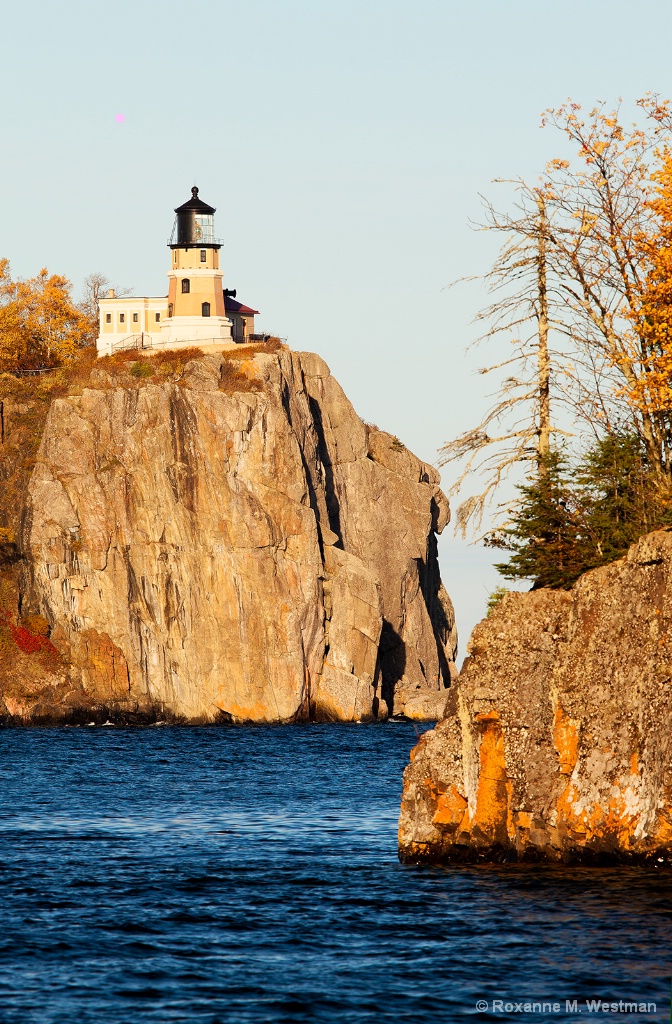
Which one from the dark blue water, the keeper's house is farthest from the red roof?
the dark blue water

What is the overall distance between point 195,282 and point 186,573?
26023mm

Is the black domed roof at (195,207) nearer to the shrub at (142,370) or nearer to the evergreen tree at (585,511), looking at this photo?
the shrub at (142,370)

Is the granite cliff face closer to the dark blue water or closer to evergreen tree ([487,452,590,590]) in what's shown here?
the dark blue water

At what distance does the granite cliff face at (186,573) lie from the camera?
9538cm

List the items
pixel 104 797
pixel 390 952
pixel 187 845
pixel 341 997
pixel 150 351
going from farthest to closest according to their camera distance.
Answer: pixel 150 351 → pixel 104 797 → pixel 187 845 → pixel 390 952 → pixel 341 997

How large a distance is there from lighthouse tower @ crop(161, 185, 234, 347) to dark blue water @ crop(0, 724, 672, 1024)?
7024 cm

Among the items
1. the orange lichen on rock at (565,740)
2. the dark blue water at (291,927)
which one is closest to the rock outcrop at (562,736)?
the orange lichen on rock at (565,740)

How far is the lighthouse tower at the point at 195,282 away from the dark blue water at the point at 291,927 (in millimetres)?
70235

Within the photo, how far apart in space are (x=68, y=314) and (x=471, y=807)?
328 feet

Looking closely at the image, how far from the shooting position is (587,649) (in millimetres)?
28375

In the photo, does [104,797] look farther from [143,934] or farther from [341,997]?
→ [341,997]

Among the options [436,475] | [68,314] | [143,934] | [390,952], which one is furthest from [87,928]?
[68,314]

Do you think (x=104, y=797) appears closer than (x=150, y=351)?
Yes

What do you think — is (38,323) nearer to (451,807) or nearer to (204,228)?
(204,228)
